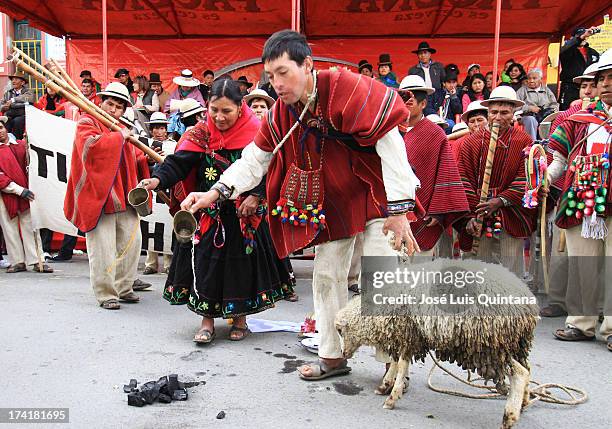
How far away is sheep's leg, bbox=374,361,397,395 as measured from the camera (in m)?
3.09

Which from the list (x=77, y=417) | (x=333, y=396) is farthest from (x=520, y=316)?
(x=77, y=417)

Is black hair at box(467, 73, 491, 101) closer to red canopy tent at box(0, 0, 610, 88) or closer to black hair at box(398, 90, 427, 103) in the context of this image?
red canopy tent at box(0, 0, 610, 88)

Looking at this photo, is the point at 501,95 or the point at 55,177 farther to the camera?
the point at 55,177

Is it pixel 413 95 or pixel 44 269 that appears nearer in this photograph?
pixel 413 95

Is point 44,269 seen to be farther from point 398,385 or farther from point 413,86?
point 398,385

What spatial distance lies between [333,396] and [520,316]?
1116mm

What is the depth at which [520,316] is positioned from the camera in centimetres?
260

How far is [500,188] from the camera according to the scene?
5.04 m

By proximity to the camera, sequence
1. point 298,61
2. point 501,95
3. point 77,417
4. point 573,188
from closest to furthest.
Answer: point 77,417 → point 298,61 → point 573,188 → point 501,95

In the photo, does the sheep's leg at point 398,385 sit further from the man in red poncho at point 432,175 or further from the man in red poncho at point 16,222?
the man in red poncho at point 16,222

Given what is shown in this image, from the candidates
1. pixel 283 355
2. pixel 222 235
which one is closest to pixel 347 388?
pixel 283 355

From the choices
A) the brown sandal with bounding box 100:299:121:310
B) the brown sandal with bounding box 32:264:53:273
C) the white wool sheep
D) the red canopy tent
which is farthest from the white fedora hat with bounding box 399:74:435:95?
the red canopy tent

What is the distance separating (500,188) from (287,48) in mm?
2802

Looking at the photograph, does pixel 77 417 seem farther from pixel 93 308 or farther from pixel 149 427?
pixel 93 308
